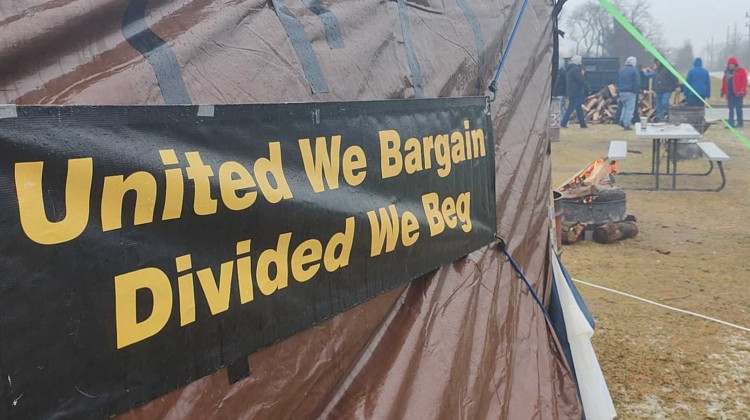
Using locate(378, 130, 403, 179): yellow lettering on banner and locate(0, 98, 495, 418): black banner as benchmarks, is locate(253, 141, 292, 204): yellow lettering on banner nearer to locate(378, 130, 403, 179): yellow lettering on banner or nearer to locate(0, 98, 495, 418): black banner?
locate(0, 98, 495, 418): black banner

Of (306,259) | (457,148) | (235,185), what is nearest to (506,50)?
(457,148)

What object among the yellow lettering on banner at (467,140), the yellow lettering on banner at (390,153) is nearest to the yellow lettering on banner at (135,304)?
the yellow lettering on banner at (390,153)

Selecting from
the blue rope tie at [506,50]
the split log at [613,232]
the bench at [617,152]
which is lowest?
the split log at [613,232]

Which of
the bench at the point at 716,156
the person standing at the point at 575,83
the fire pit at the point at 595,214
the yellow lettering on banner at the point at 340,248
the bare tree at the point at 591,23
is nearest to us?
the yellow lettering on banner at the point at 340,248

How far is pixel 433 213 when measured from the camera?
7.28ft

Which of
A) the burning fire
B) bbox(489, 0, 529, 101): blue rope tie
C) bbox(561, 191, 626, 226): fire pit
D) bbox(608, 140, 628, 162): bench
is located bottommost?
bbox(561, 191, 626, 226): fire pit

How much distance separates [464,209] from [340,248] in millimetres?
741

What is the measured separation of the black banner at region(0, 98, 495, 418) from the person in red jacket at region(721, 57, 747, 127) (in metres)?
15.9

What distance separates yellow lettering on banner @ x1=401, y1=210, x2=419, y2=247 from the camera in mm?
2081

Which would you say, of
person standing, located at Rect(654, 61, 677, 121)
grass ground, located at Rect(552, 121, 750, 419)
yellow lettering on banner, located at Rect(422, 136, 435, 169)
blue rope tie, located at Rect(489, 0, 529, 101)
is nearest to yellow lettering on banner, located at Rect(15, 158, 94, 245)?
yellow lettering on banner, located at Rect(422, 136, 435, 169)

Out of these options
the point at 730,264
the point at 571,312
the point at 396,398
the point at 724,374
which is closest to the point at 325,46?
the point at 396,398

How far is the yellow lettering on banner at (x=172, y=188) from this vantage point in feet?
4.50

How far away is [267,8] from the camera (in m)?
1.81

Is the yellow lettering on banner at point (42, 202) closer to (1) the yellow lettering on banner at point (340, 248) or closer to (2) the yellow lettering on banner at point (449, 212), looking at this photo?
(1) the yellow lettering on banner at point (340, 248)
